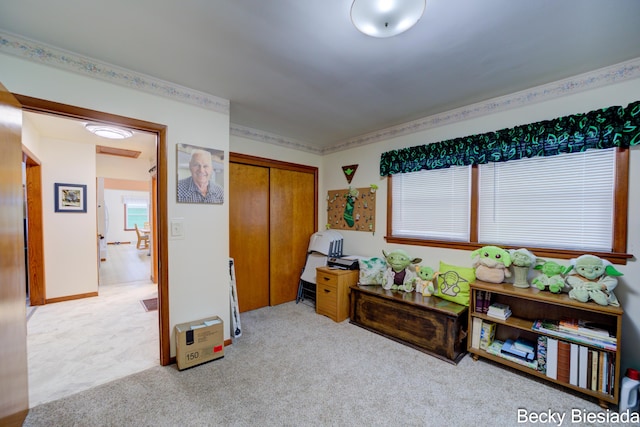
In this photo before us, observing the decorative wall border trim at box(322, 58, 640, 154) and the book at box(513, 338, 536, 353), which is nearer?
the decorative wall border trim at box(322, 58, 640, 154)

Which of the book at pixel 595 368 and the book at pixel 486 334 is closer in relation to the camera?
the book at pixel 595 368

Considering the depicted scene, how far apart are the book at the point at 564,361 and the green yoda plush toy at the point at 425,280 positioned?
102cm

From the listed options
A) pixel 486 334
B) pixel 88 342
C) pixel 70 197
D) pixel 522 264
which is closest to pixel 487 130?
pixel 522 264

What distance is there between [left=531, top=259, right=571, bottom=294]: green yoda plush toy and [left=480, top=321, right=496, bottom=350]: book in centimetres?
52

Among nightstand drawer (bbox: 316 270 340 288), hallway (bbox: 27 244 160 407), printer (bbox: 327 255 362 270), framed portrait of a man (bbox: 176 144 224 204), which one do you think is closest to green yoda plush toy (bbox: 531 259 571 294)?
printer (bbox: 327 255 362 270)

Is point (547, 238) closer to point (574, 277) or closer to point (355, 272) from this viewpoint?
point (574, 277)

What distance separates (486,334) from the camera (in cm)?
227

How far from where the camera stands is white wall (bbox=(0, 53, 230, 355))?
1834 mm

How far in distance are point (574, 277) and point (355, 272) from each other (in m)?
2.02

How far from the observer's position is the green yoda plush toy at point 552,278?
6.66 feet

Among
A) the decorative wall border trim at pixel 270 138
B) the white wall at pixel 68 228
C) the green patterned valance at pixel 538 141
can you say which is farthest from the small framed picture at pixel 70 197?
the green patterned valance at pixel 538 141

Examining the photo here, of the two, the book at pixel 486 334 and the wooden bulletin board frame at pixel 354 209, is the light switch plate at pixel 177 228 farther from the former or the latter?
the book at pixel 486 334

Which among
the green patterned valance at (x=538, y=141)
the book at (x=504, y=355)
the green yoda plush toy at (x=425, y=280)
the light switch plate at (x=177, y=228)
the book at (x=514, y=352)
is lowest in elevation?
the book at (x=504, y=355)

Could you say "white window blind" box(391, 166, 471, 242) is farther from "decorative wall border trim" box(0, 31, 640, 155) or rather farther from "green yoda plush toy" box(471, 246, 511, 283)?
"decorative wall border trim" box(0, 31, 640, 155)
